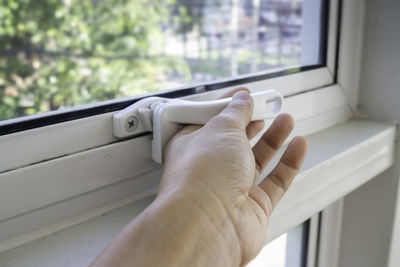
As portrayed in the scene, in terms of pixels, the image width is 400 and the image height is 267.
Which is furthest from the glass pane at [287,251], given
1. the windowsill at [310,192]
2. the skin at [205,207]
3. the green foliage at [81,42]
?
the green foliage at [81,42]

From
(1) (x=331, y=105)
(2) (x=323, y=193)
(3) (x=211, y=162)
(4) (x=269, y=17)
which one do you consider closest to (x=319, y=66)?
(1) (x=331, y=105)

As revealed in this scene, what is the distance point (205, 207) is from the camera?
14.4 inches

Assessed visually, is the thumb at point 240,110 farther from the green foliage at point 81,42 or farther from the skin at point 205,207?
the green foliage at point 81,42

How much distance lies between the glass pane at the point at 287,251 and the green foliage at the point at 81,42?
1.54 ft

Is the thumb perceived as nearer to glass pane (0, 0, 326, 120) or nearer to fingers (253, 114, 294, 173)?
fingers (253, 114, 294, 173)

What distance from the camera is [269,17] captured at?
1393 mm

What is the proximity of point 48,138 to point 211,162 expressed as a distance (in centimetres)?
18

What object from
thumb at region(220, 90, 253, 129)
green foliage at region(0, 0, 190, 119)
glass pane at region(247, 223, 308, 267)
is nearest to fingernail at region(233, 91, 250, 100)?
thumb at region(220, 90, 253, 129)

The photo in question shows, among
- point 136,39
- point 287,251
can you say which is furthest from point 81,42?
point 287,251

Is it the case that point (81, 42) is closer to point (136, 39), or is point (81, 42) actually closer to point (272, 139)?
point (136, 39)

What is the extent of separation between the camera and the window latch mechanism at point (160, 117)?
0.47 metres

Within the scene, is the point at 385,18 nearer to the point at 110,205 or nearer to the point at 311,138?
the point at 311,138

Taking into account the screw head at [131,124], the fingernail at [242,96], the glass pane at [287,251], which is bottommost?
the glass pane at [287,251]

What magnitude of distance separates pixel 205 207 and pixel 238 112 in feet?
0.41
